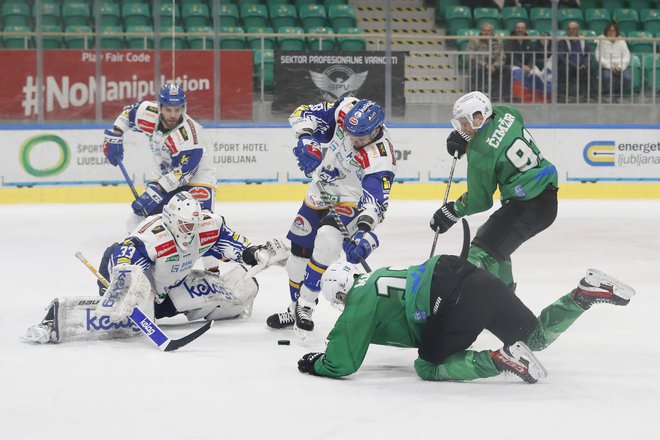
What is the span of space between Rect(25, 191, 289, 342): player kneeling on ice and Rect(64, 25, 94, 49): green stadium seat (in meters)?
A: 6.29

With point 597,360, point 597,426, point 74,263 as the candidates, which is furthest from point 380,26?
point 597,426

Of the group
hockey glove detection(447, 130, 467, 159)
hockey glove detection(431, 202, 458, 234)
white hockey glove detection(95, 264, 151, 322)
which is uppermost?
hockey glove detection(447, 130, 467, 159)

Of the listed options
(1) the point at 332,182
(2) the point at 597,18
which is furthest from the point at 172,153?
(2) the point at 597,18

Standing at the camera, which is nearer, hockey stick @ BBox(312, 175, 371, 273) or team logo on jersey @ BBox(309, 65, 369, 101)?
hockey stick @ BBox(312, 175, 371, 273)

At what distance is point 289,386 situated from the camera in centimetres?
443

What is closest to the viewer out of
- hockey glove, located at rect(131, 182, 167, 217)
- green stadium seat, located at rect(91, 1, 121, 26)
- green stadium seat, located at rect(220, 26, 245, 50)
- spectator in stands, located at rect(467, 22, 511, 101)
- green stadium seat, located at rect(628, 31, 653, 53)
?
hockey glove, located at rect(131, 182, 167, 217)

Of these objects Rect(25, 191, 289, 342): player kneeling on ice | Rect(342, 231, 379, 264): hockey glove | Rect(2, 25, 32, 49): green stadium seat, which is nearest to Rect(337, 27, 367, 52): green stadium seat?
Rect(2, 25, 32, 49): green stadium seat

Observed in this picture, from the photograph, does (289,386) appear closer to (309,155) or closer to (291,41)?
(309,155)

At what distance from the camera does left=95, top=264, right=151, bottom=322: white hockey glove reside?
5059 mm

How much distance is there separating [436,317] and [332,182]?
1457 mm

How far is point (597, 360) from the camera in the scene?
4.96 metres

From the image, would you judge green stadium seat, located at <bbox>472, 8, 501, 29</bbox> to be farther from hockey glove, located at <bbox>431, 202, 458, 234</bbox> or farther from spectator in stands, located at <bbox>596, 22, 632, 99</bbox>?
hockey glove, located at <bbox>431, 202, 458, 234</bbox>

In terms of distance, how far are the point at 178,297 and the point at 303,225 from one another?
732 mm

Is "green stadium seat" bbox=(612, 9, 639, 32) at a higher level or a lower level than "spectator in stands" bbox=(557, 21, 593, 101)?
higher
